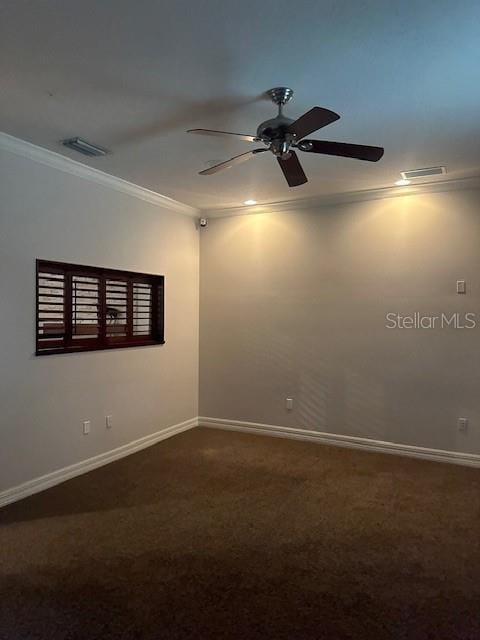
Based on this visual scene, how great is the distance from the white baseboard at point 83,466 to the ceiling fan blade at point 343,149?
3.15 meters

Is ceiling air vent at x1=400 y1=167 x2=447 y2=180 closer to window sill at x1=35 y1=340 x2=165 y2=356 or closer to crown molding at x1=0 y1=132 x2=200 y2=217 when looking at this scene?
crown molding at x1=0 y1=132 x2=200 y2=217

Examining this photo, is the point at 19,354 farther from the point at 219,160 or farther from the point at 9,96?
the point at 219,160

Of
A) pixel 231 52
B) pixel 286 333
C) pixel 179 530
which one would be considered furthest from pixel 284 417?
pixel 231 52

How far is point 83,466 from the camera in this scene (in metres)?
3.98

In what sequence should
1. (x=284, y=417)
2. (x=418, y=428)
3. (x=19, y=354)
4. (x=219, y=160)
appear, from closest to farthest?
(x=19, y=354)
(x=219, y=160)
(x=418, y=428)
(x=284, y=417)

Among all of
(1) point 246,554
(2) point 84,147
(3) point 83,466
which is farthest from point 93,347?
(1) point 246,554

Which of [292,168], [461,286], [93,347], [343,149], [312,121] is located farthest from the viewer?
[461,286]

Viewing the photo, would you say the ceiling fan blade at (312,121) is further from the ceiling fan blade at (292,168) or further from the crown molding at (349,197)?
the crown molding at (349,197)

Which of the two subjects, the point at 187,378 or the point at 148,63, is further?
the point at 187,378

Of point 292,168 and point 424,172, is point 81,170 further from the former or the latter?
point 424,172

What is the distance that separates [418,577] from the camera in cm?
241

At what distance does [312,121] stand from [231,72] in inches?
20.4

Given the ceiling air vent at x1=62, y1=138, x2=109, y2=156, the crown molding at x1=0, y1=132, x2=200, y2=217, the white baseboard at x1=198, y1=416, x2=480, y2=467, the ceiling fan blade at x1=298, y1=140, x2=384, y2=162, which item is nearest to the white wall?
the crown molding at x1=0, y1=132, x2=200, y2=217

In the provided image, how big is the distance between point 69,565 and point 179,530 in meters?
0.69
